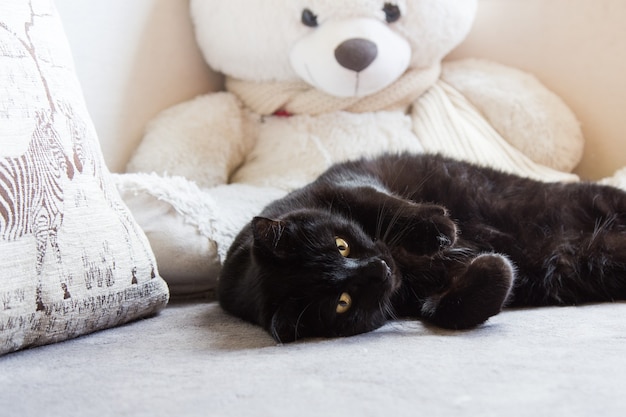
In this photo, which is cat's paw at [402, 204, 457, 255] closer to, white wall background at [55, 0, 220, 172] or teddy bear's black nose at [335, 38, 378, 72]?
teddy bear's black nose at [335, 38, 378, 72]

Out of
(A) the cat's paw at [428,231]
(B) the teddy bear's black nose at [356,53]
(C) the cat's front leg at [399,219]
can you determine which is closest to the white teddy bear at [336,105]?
→ (B) the teddy bear's black nose at [356,53]

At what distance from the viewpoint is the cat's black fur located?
3.39 feet

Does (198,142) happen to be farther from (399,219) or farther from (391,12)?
(399,219)

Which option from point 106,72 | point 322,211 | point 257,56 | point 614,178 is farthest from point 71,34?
point 614,178

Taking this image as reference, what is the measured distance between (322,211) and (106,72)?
78 centimetres

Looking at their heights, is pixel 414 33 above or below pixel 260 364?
above

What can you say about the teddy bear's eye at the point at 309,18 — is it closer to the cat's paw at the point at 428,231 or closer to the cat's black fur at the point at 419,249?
the cat's black fur at the point at 419,249

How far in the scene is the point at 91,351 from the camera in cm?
97

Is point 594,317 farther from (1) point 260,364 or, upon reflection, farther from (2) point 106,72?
(2) point 106,72

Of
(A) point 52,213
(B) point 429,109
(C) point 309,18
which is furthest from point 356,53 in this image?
(A) point 52,213

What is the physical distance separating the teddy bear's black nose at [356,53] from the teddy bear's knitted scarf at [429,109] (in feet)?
0.58

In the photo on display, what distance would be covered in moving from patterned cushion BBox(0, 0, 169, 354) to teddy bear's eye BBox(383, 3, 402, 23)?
0.84 m

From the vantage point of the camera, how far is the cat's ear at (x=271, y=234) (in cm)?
102

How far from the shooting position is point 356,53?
1.54 metres
